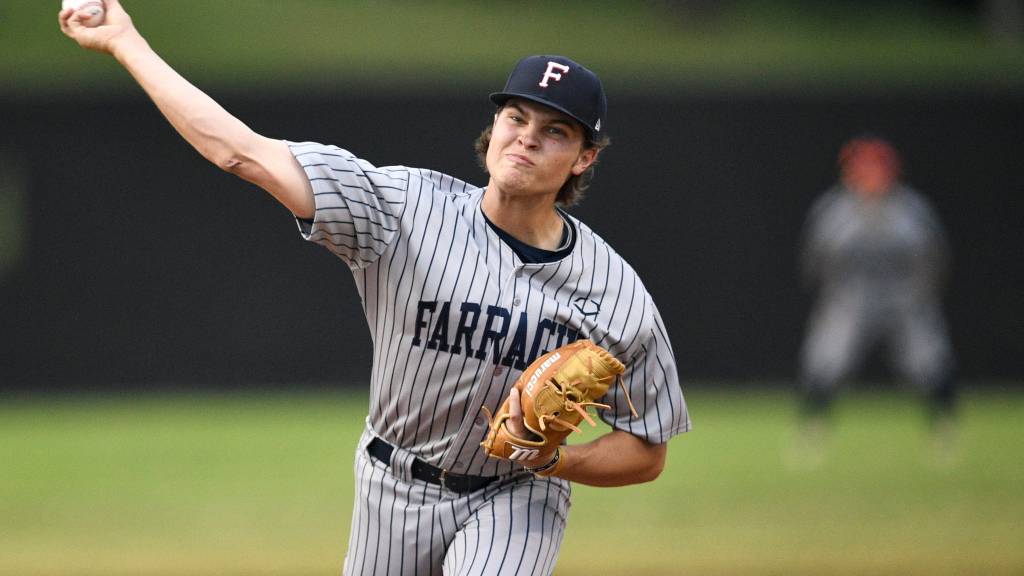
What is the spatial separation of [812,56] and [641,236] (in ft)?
25.7

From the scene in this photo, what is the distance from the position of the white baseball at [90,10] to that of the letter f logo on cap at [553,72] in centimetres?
126

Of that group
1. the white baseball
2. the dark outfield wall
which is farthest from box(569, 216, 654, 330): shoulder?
the dark outfield wall

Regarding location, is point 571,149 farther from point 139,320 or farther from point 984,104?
point 984,104

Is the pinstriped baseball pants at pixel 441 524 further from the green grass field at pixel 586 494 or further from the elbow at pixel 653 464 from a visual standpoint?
the green grass field at pixel 586 494

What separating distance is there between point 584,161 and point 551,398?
2.82 ft

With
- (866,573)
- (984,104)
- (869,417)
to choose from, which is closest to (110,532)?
(866,573)

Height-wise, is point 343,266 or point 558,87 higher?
point 343,266

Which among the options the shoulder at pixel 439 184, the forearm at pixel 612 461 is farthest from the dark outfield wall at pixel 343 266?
the forearm at pixel 612 461

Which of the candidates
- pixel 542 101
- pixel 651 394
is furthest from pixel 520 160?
pixel 651 394

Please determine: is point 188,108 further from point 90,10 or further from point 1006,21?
point 1006,21

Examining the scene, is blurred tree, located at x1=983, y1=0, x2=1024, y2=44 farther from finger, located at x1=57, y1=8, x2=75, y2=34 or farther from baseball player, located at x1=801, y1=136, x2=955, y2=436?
finger, located at x1=57, y1=8, x2=75, y2=34

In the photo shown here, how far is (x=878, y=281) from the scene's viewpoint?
40.7 ft

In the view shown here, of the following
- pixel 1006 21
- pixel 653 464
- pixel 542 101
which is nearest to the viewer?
pixel 542 101

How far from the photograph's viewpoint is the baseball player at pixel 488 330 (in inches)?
159
